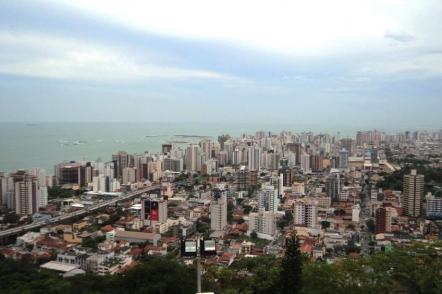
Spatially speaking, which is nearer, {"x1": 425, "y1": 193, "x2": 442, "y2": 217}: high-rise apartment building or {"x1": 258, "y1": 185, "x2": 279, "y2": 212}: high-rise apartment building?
{"x1": 425, "y1": 193, "x2": 442, "y2": 217}: high-rise apartment building

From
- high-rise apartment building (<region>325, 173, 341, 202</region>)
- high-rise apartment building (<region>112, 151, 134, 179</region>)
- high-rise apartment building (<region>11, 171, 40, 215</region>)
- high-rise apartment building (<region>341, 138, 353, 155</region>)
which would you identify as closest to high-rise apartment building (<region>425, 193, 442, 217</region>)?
high-rise apartment building (<region>325, 173, 341, 202</region>)

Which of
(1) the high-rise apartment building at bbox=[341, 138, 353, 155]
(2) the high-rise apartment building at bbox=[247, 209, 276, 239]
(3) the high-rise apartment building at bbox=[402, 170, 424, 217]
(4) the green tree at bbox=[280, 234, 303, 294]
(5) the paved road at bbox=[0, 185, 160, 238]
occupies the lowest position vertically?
(5) the paved road at bbox=[0, 185, 160, 238]

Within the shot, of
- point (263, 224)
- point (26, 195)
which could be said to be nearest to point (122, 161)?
point (26, 195)

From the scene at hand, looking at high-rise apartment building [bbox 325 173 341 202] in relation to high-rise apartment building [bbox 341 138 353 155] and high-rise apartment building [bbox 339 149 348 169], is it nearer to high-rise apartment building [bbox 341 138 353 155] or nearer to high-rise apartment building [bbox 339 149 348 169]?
high-rise apartment building [bbox 339 149 348 169]

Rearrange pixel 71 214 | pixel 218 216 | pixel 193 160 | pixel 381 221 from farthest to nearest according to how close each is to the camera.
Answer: pixel 193 160
pixel 71 214
pixel 218 216
pixel 381 221

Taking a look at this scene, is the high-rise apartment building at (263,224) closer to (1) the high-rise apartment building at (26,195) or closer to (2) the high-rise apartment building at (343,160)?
(1) the high-rise apartment building at (26,195)

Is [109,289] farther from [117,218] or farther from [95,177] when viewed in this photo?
[95,177]

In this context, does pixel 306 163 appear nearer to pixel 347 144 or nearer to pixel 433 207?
pixel 347 144

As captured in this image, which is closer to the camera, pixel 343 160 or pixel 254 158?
pixel 343 160

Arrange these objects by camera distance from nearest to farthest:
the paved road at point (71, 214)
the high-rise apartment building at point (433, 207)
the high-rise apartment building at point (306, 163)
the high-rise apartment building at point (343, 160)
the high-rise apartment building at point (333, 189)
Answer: the paved road at point (71, 214) < the high-rise apartment building at point (433, 207) < the high-rise apartment building at point (333, 189) < the high-rise apartment building at point (306, 163) < the high-rise apartment building at point (343, 160)

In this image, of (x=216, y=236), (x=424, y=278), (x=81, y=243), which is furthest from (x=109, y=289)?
(x=216, y=236)

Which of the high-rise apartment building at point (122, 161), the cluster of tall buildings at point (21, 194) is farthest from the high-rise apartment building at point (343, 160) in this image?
the cluster of tall buildings at point (21, 194)

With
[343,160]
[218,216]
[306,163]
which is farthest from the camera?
[343,160]

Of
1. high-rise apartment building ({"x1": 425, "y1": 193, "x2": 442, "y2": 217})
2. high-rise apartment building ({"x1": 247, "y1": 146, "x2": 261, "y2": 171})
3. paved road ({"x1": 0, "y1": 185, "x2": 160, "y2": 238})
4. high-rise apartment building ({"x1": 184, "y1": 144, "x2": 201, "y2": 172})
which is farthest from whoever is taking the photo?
high-rise apartment building ({"x1": 184, "y1": 144, "x2": 201, "y2": 172})
